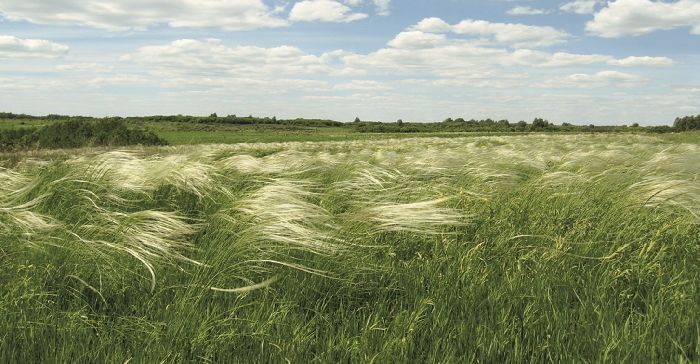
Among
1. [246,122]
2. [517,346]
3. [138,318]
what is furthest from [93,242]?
[246,122]

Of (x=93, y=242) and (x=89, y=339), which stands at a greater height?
(x=93, y=242)

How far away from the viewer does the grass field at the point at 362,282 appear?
5.44ft

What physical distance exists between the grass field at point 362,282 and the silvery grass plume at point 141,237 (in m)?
0.01

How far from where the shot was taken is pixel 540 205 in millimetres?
3383

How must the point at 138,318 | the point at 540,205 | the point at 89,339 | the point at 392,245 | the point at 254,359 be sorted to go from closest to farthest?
the point at 254,359, the point at 89,339, the point at 138,318, the point at 392,245, the point at 540,205

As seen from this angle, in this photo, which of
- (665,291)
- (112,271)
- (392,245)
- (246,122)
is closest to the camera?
(665,291)

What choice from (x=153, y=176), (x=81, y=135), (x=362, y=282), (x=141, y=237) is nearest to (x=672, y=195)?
(x=362, y=282)

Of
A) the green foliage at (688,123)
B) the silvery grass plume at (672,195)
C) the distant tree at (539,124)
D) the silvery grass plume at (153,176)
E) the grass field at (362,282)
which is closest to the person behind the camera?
the grass field at (362,282)

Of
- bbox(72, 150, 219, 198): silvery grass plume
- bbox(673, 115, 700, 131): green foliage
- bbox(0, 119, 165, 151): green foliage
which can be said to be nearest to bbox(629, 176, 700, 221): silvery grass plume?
bbox(72, 150, 219, 198): silvery grass plume

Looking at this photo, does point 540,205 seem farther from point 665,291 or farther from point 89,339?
point 89,339

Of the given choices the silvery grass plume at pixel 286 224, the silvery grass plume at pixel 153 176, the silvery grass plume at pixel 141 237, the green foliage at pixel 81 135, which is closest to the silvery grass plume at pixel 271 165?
the silvery grass plume at pixel 153 176

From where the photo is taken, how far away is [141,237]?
2.49 m

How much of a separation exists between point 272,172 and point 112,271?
2.64 meters

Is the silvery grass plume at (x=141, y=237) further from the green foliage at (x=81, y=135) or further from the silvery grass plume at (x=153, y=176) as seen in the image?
the green foliage at (x=81, y=135)
